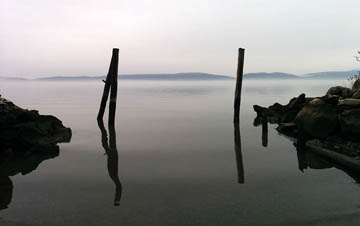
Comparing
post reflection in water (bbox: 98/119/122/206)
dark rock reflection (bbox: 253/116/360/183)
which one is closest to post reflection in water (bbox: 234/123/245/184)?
dark rock reflection (bbox: 253/116/360/183)

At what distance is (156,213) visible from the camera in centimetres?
619

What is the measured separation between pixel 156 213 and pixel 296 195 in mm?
3088

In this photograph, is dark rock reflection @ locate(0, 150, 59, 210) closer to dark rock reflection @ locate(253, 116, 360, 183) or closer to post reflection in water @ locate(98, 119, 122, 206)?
post reflection in water @ locate(98, 119, 122, 206)

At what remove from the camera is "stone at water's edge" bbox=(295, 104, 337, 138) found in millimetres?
11133

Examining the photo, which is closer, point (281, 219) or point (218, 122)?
point (281, 219)

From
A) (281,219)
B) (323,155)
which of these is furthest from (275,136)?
(281,219)

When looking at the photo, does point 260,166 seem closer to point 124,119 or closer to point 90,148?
point 90,148

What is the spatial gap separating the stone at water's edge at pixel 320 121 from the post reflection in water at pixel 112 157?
6661 millimetres

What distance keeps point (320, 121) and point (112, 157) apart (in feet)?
23.3

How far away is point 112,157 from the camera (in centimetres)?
1108

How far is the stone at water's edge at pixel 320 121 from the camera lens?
11133 mm

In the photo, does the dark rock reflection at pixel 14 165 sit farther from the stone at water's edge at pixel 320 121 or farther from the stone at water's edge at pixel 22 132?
the stone at water's edge at pixel 320 121

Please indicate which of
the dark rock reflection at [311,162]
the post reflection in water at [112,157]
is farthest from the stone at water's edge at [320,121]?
the post reflection in water at [112,157]

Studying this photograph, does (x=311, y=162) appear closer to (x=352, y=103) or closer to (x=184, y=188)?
(x=352, y=103)
